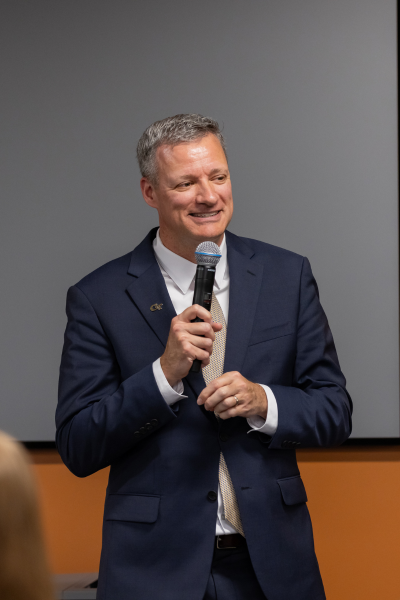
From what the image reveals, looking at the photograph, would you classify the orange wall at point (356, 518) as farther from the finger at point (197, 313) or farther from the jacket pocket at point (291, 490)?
the finger at point (197, 313)

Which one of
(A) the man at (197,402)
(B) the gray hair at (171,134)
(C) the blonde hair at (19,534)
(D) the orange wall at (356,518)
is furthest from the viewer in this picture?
(D) the orange wall at (356,518)

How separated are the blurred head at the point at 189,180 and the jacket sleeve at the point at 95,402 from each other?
347 millimetres

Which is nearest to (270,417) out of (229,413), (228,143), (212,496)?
(229,413)

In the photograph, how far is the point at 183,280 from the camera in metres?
1.93

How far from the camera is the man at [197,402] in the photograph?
5.44 ft

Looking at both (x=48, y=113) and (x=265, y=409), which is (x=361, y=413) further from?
(x=48, y=113)

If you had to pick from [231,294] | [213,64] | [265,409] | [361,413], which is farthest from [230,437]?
[213,64]

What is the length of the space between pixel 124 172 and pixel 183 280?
1028 millimetres

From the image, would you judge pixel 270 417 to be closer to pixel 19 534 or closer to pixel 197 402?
pixel 197 402

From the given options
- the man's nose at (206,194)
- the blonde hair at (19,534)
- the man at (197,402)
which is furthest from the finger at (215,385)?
the blonde hair at (19,534)

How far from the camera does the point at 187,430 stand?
174 centimetres

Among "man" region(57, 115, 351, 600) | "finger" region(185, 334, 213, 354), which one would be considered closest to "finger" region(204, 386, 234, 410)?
"man" region(57, 115, 351, 600)

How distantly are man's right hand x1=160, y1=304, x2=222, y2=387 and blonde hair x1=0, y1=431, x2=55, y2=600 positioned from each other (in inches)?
34.5

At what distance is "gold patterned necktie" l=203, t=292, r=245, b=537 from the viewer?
5.54 ft
